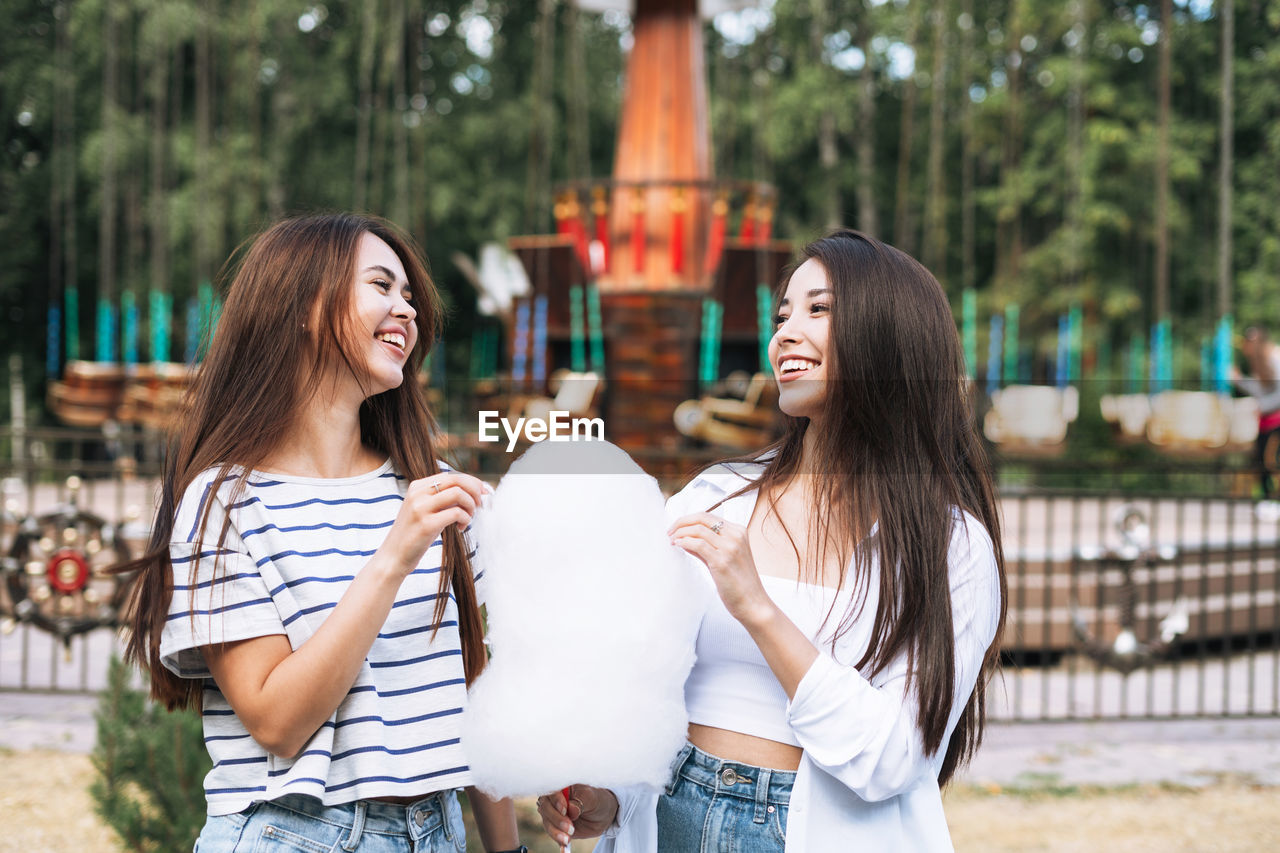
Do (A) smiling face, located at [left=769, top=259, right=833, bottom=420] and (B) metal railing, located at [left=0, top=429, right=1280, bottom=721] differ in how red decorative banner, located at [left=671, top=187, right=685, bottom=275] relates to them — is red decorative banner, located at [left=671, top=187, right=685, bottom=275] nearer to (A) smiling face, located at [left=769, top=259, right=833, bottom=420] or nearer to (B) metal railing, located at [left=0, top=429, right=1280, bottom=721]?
(B) metal railing, located at [left=0, top=429, right=1280, bottom=721]

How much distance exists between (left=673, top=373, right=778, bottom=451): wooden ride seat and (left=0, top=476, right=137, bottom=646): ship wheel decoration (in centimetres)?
406

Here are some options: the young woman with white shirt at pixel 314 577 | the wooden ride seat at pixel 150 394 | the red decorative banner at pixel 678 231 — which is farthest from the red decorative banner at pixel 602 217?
the young woman with white shirt at pixel 314 577

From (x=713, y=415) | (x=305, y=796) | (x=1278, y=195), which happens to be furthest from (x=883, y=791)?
(x=1278, y=195)

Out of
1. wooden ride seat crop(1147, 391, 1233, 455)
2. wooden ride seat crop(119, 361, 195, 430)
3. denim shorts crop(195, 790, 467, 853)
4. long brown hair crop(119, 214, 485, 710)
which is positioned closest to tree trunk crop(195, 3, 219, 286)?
wooden ride seat crop(119, 361, 195, 430)

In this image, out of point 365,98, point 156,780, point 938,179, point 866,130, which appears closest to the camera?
point 156,780

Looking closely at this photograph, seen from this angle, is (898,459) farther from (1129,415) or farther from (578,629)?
(1129,415)

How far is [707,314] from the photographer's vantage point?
12602 mm

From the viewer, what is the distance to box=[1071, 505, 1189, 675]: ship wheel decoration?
5.55 m

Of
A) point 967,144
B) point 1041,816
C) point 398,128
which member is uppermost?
point 398,128

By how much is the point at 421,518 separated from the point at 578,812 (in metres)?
0.48

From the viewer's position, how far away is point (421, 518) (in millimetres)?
1288

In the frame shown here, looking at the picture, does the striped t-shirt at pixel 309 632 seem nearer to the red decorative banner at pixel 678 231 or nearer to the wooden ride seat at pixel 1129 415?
the red decorative banner at pixel 678 231

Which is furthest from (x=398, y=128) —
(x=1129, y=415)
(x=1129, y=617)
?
(x=1129, y=617)

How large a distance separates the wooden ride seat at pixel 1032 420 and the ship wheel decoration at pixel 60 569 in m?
7.57
